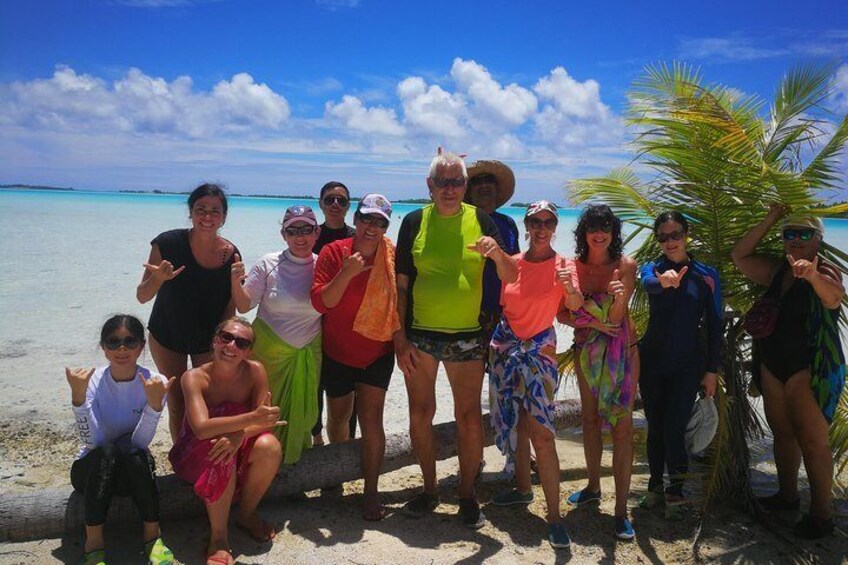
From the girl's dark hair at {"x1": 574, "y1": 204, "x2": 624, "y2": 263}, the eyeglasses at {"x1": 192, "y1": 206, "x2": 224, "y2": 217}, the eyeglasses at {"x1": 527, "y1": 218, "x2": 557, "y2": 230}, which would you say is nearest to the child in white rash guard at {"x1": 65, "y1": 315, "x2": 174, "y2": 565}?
the eyeglasses at {"x1": 192, "y1": 206, "x2": 224, "y2": 217}

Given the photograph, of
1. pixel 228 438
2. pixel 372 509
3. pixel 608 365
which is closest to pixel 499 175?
pixel 608 365

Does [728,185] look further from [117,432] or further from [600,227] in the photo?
[117,432]

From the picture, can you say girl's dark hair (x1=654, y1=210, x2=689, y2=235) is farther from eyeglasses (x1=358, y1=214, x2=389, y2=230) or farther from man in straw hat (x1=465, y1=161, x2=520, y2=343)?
eyeglasses (x1=358, y1=214, x2=389, y2=230)

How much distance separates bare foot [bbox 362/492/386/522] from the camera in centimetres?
396

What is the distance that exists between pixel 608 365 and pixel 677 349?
1.73ft

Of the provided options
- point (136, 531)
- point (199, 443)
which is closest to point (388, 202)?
point (199, 443)

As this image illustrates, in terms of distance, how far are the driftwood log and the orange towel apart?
3.23ft

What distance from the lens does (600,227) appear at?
3.78 meters

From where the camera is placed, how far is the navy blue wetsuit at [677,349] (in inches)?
154

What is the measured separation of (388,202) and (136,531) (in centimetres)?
263

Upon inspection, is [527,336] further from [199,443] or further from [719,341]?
[199,443]

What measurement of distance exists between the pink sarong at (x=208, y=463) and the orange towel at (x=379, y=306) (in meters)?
0.92

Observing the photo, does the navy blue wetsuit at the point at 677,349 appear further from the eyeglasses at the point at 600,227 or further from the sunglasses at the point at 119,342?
the sunglasses at the point at 119,342

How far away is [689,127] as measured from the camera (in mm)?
4266
